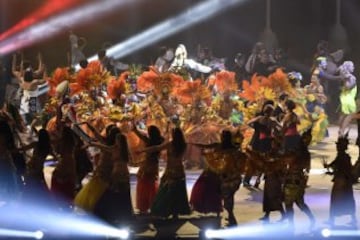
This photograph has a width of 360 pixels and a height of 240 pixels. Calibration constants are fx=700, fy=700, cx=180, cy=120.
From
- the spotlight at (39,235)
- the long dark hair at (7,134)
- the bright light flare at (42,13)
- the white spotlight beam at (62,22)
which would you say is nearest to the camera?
the spotlight at (39,235)

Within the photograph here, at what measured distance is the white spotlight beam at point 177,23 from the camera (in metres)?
23.4

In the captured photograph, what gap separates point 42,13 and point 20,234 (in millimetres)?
15741

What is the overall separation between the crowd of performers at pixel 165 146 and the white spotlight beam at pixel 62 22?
9.05 m

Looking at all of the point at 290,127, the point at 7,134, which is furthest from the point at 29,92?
the point at 7,134

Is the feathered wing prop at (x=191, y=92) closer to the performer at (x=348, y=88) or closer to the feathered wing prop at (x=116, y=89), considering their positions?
the feathered wing prop at (x=116, y=89)

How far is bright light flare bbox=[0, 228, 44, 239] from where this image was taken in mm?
7590

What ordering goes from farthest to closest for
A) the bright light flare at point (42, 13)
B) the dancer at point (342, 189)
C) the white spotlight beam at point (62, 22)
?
the white spotlight beam at point (62, 22) → the bright light flare at point (42, 13) → the dancer at point (342, 189)

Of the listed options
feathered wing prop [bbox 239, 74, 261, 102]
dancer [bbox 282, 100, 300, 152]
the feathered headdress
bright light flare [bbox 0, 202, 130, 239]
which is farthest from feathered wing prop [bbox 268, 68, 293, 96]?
bright light flare [bbox 0, 202, 130, 239]

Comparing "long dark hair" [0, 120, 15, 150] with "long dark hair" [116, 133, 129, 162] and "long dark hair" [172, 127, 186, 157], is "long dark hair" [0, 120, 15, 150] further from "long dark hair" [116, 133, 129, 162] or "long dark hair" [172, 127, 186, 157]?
"long dark hair" [172, 127, 186, 157]

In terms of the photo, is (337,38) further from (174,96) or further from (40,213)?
(40,213)

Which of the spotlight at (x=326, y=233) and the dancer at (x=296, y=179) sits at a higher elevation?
the dancer at (x=296, y=179)

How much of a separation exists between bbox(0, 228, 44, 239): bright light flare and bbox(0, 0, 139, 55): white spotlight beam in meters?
14.4

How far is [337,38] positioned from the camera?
2241 centimetres

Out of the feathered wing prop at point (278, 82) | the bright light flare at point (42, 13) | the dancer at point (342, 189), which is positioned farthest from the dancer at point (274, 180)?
the bright light flare at point (42, 13)
